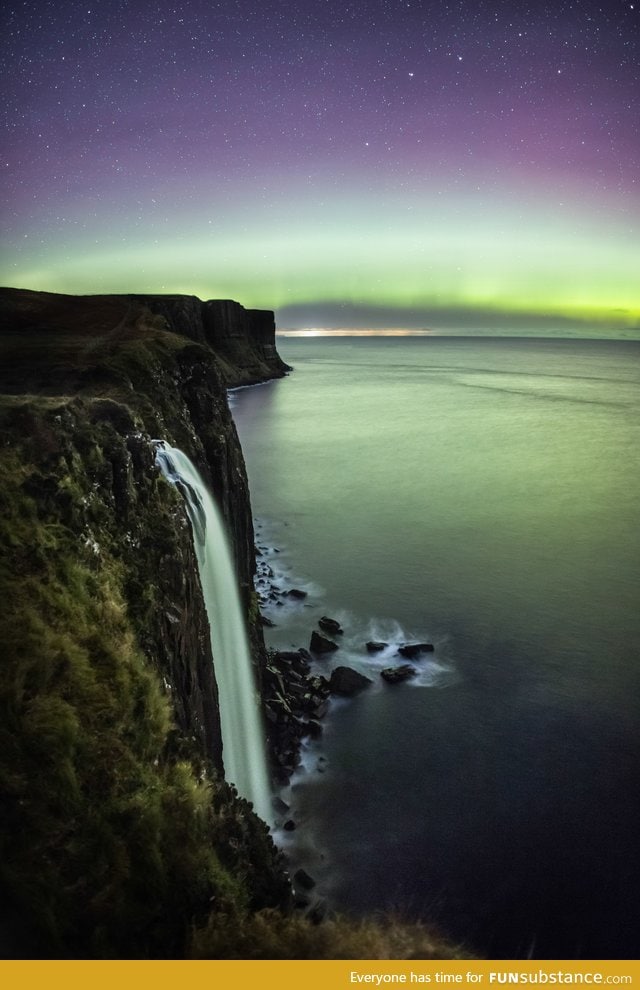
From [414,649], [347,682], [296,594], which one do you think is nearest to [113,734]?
[347,682]

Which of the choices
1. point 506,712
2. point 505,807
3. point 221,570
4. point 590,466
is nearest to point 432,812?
point 505,807

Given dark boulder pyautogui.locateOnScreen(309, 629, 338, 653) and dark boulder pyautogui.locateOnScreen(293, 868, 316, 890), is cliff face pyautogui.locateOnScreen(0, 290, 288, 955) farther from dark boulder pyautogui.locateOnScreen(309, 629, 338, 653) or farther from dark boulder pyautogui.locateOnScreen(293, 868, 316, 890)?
dark boulder pyautogui.locateOnScreen(309, 629, 338, 653)

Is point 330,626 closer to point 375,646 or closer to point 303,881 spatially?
point 375,646

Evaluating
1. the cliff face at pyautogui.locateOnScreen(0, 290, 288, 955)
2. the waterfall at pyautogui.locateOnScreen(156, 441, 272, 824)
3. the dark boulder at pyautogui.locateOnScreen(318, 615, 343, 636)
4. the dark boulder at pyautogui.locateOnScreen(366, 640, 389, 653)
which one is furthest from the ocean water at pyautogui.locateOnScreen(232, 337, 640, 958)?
the cliff face at pyautogui.locateOnScreen(0, 290, 288, 955)

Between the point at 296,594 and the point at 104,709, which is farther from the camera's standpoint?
the point at 296,594

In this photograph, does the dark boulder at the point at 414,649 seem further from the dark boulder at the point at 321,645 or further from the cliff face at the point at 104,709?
the cliff face at the point at 104,709
